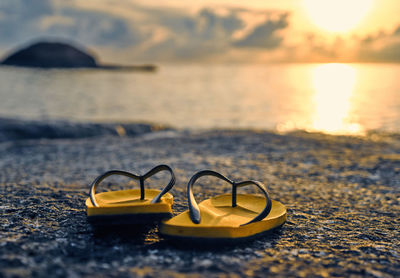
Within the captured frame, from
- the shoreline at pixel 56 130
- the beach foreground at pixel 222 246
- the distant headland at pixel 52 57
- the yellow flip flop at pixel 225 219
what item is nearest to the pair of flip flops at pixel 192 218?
the yellow flip flop at pixel 225 219

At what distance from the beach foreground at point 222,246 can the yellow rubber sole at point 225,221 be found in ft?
0.39

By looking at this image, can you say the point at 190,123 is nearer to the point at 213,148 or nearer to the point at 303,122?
the point at 303,122

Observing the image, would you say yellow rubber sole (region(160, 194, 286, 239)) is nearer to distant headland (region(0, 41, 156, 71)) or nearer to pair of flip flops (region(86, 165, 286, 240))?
pair of flip flops (region(86, 165, 286, 240))

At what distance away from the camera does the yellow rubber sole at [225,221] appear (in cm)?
230

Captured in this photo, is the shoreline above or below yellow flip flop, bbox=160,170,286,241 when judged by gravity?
above

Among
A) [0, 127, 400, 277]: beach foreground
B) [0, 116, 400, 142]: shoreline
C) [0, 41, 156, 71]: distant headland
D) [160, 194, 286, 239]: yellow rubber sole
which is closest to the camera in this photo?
[0, 127, 400, 277]: beach foreground

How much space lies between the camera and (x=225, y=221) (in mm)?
2471

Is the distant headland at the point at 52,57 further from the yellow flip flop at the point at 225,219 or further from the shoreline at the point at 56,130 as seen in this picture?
the yellow flip flop at the point at 225,219

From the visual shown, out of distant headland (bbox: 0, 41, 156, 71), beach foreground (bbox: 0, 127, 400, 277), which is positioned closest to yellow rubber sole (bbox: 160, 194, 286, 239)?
beach foreground (bbox: 0, 127, 400, 277)

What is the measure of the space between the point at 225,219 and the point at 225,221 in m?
0.04

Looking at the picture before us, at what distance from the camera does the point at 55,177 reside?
535 centimetres

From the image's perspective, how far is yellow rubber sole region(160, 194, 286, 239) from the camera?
2.30 meters

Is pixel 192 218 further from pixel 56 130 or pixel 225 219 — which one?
pixel 56 130

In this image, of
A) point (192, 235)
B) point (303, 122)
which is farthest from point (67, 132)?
point (303, 122)
